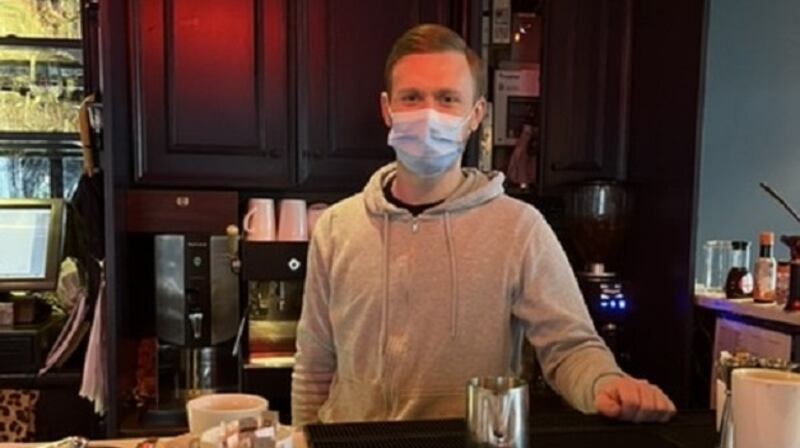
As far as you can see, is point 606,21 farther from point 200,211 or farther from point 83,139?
point 83,139

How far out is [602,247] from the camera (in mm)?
2561

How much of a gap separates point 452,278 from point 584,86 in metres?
1.55

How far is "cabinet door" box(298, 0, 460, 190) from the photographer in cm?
236

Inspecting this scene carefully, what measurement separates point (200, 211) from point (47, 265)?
0.70 m

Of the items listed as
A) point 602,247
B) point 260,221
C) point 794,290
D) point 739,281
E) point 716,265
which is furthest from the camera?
point 602,247

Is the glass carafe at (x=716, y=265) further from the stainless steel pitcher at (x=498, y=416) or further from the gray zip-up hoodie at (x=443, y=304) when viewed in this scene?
the stainless steel pitcher at (x=498, y=416)

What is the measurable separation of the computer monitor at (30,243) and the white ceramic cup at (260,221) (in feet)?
2.63

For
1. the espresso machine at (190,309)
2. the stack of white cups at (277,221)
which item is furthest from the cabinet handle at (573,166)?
the espresso machine at (190,309)

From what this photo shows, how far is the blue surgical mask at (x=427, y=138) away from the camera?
1231 mm

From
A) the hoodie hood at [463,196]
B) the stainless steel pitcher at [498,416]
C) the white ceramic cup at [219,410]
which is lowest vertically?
the white ceramic cup at [219,410]

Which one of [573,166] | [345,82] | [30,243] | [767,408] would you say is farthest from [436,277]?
[30,243]

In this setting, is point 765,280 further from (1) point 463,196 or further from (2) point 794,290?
(1) point 463,196

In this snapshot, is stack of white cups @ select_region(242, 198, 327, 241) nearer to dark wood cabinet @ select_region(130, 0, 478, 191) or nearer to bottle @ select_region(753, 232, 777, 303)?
dark wood cabinet @ select_region(130, 0, 478, 191)

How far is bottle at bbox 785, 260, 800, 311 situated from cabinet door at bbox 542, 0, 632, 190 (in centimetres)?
81
